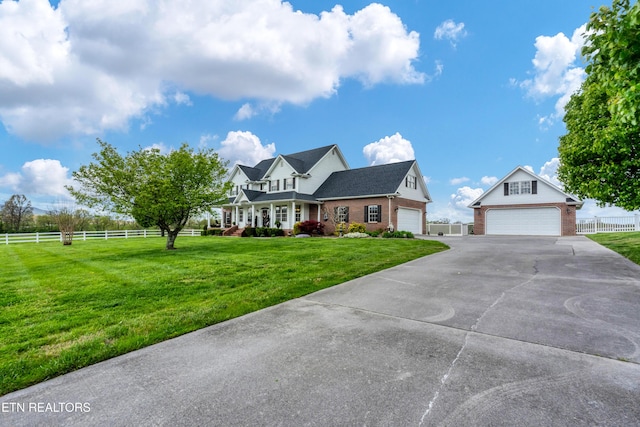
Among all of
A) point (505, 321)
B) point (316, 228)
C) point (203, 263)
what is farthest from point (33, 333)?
point (316, 228)

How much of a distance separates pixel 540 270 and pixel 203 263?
10.3m

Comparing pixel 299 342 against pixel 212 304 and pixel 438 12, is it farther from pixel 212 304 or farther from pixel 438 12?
pixel 438 12

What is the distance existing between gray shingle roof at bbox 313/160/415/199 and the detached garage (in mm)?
8625

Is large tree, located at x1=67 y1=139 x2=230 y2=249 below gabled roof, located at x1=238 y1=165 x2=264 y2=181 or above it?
below

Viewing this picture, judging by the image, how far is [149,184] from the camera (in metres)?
13.7

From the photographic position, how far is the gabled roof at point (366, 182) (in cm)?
2283

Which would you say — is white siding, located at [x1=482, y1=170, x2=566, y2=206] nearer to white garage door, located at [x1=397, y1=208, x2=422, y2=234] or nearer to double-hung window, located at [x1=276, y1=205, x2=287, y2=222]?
white garage door, located at [x1=397, y1=208, x2=422, y2=234]

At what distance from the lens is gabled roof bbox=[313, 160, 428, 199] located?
22.8m

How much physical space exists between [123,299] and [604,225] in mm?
33600

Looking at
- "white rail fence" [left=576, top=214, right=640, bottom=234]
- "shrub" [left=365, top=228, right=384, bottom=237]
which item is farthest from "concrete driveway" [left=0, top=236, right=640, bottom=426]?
"white rail fence" [left=576, top=214, right=640, bottom=234]

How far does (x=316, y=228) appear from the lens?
78.6 ft

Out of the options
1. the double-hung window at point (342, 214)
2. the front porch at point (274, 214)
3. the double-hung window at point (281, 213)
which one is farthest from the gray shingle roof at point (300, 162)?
the double-hung window at point (342, 214)

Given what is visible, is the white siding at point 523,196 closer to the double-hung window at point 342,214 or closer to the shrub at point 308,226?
the double-hung window at point 342,214

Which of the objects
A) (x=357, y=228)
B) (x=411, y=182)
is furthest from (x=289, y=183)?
(x=411, y=182)
